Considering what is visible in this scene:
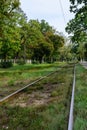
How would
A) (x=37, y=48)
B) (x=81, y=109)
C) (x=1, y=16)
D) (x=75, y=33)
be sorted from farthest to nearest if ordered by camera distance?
(x=37, y=48) < (x=75, y=33) < (x=1, y=16) < (x=81, y=109)

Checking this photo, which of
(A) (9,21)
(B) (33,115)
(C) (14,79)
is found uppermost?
(A) (9,21)

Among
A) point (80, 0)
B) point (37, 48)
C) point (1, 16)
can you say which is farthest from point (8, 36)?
point (37, 48)

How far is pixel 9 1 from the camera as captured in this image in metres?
51.6

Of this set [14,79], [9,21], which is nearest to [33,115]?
[14,79]

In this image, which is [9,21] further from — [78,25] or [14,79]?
[14,79]

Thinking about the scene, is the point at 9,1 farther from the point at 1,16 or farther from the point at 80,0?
the point at 80,0

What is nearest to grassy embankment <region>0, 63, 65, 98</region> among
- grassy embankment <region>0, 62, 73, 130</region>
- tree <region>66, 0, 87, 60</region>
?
grassy embankment <region>0, 62, 73, 130</region>

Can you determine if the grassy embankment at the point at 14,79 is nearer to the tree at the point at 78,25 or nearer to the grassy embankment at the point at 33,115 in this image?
the grassy embankment at the point at 33,115

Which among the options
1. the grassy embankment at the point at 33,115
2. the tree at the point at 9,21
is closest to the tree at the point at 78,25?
the tree at the point at 9,21

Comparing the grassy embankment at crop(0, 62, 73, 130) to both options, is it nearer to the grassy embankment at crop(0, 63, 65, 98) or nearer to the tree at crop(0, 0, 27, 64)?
the grassy embankment at crop(0, 63, 65, 98)

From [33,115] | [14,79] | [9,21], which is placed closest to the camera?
[33,115]

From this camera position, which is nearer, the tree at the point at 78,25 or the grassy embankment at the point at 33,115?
the grassy embankment at the point at 33,115

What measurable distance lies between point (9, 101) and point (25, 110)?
1.82m

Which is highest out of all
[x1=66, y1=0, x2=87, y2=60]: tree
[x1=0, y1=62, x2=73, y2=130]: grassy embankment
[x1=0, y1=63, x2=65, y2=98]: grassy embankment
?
[x1=66, y1=0, x2=87, y2=60]: tree
